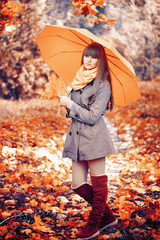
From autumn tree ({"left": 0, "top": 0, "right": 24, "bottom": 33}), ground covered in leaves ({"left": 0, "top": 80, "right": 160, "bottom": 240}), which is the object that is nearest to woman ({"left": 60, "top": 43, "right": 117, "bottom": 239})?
ground covered in leaves ({"left": 0, "top": 80, "right": 160, "bottom": 240})

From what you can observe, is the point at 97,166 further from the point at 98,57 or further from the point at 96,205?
the point at 98,57

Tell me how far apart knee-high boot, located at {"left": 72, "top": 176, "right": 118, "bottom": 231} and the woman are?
0.01 m

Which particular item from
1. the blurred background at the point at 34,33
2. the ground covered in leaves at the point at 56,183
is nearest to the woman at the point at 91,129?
the ground covered in leaves at the point at 56,183

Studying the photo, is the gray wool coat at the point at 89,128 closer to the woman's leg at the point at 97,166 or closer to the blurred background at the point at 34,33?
the woman's leg at the point at 97,166

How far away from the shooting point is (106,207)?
9.45ft

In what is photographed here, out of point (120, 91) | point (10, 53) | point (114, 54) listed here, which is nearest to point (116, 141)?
point (120, 91)

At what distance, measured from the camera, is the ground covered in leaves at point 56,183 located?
9.59 ft

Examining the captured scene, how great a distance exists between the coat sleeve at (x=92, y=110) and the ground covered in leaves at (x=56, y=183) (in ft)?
4.08

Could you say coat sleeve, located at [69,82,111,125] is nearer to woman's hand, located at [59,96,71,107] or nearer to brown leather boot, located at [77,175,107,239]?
woman's hand, located at [59,96,71,107]

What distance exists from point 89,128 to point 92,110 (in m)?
0.20

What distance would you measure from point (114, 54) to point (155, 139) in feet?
12.8

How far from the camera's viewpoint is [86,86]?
2.64 metres

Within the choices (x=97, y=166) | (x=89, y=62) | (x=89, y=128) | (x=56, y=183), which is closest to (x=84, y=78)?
(x=89, y=62)

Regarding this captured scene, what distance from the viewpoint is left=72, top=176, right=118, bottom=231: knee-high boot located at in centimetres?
273
